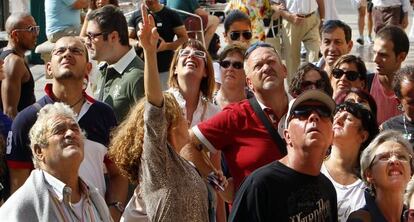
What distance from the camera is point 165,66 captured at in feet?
33.8

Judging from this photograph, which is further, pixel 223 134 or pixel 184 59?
pixel 184 59

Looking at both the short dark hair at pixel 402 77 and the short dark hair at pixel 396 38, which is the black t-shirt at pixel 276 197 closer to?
the short dark hair at pixel 402 77

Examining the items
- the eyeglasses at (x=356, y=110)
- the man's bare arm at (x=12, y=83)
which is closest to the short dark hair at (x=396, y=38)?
the eyeglasses at (x=356, y=110)

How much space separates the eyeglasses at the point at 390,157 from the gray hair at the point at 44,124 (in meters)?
1.68

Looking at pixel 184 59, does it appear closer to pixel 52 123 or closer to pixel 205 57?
pixel 205 57

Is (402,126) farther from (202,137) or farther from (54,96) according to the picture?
(54,96)

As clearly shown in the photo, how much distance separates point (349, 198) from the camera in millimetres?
6148

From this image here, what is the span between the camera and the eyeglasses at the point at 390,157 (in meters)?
5.92

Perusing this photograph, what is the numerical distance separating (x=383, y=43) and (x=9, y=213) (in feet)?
13.2

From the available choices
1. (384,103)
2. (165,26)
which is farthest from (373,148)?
(165,26)

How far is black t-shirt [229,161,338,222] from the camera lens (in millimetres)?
5082

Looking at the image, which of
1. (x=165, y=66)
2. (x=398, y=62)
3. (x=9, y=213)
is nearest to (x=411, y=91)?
(x=398, y=62)

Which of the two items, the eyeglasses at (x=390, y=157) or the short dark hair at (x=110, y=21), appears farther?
the short dark hair at (x=110, y=21)

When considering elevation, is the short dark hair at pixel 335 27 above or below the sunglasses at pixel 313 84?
below
